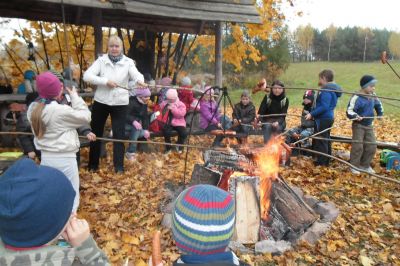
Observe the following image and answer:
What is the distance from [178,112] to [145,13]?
237 centimetres

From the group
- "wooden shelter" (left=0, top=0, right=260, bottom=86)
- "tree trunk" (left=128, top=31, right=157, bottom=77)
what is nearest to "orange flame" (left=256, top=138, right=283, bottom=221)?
"wooden shelter" (left=0, top=0, right=260, bottom=86)

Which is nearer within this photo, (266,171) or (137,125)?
(266,171)

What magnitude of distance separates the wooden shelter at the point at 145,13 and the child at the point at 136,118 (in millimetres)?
1629

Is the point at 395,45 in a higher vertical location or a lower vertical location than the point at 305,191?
higher

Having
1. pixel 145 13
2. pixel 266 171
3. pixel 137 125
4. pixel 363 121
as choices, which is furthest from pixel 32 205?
pixel 145 13

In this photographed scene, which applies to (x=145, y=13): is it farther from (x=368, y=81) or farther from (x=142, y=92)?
(x=368, y=81)

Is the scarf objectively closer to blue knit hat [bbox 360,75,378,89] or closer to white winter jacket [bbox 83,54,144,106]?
white winter jacket [bbox 83,54,144,106]

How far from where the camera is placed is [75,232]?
1875 millimetres

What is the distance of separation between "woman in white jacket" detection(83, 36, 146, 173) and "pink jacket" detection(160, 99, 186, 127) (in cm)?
187

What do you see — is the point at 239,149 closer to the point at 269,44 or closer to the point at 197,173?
the point at 197,173

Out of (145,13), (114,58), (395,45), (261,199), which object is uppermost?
(395,45)

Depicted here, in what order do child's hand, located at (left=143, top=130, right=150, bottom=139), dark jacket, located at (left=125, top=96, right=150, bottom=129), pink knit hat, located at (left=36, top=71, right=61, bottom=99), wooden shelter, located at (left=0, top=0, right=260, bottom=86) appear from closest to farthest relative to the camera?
pink knit hat, located at (left=36, top=71, right=61, bottom=99) → dark jacket, located at (left=125, top=96, right=150, bottom=129) → child's hand, located at (left=143, top=130, right=150, bottom=139) → wooden shelter, located at (left=0, top=0, right=260, bottom=86)

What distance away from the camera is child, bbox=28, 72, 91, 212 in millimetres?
4094

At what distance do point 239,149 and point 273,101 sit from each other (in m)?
3.21
